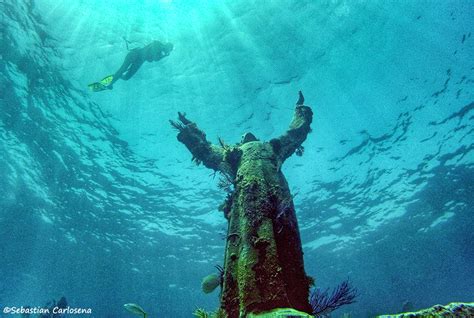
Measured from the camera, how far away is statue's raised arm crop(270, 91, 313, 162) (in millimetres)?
6328

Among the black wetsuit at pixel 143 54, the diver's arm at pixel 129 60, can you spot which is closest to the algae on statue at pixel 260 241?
the black wetsuit at pixel 143 54

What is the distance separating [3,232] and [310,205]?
3058cm

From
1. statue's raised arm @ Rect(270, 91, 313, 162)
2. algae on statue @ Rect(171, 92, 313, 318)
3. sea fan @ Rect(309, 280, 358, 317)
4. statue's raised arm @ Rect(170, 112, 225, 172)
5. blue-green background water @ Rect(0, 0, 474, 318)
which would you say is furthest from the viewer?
blue-green background water @ Rect(0, 0, 474, 318)

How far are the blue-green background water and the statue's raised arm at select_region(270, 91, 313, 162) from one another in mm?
6156

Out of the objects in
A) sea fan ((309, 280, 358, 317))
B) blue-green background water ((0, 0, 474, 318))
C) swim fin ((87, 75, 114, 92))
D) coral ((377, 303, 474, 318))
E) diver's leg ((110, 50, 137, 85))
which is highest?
blue-green background water ((0, 0, 474, 318))

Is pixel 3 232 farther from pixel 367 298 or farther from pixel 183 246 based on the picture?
pixel 367 298

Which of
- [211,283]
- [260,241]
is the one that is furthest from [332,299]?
[211,283]

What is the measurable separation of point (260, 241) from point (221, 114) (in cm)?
1150

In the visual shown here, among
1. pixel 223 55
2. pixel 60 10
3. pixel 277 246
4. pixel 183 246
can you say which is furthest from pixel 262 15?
pixel 183 246

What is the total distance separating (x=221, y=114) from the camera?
14.5 metres

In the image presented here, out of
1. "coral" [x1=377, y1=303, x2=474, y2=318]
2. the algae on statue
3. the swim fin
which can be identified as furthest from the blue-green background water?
"coral" [x1=377, y1=303, x2=474, y2=318]

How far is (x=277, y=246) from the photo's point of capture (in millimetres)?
3871

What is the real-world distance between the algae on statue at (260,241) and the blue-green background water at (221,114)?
8.17m

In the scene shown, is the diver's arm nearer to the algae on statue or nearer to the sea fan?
the algae on statue
